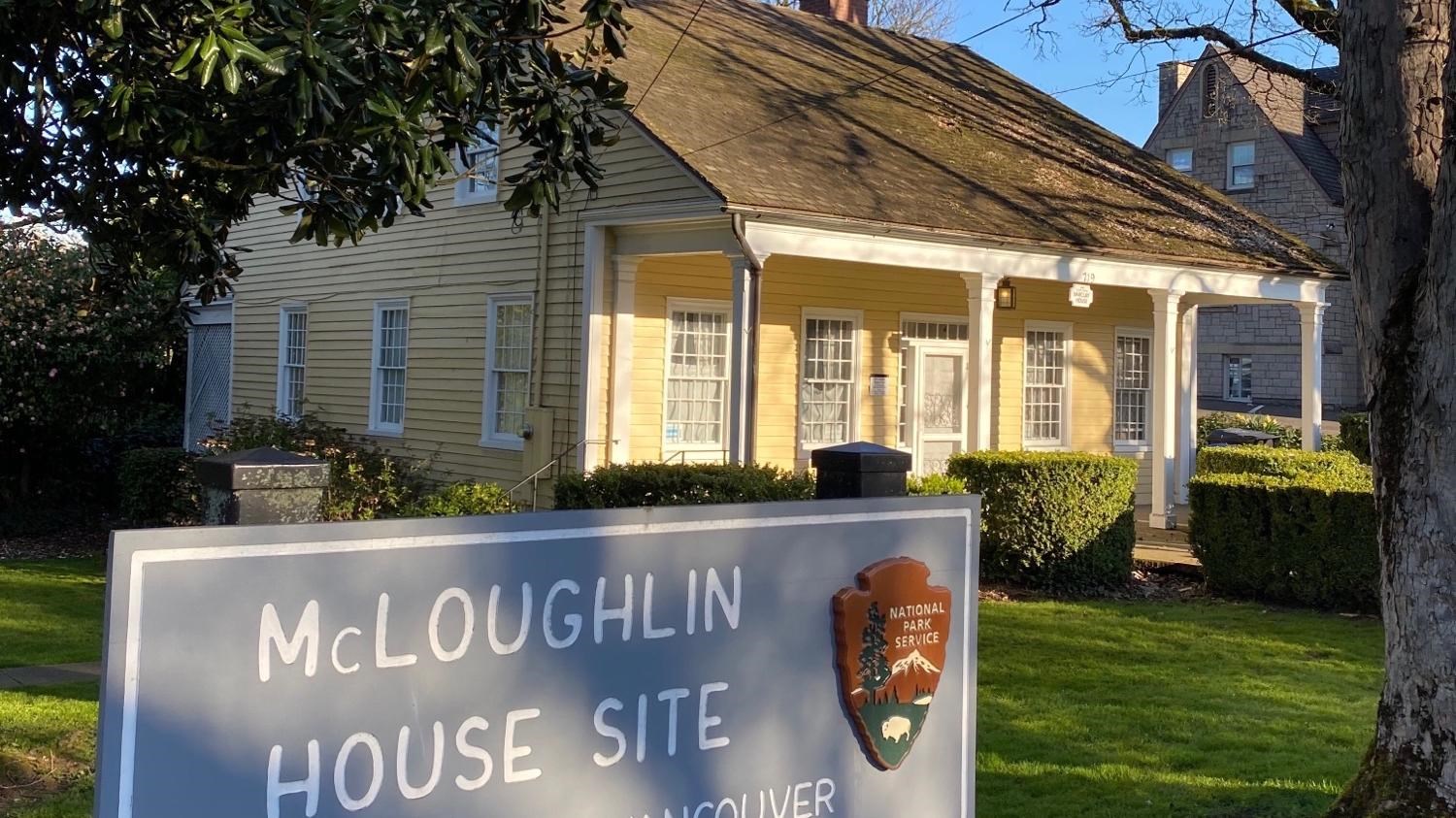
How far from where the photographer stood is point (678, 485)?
11281 mm

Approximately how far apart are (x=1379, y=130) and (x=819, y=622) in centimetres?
349

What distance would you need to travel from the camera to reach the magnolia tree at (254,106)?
5863 millimetres

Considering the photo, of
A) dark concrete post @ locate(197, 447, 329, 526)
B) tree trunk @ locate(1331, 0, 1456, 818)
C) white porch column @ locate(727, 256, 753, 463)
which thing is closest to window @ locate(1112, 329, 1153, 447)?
white porch column @ locate(727, 256, 753, 463)

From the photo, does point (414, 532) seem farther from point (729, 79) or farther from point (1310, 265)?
point (1310, 265)

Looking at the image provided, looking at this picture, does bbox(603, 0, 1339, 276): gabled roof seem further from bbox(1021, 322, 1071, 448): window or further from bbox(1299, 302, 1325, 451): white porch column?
bbox(1021, 322, 1071, 448): window

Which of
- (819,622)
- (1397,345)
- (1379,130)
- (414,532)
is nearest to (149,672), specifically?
(414,532)

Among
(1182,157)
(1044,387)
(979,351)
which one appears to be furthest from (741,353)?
(1182,157)

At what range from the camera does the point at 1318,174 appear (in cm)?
3819

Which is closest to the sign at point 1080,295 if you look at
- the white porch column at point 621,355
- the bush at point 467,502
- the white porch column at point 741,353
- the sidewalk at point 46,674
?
the white porch column at point 741,353

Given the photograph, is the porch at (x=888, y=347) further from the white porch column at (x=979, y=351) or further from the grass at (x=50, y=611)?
the grass at (x=50, y=611)

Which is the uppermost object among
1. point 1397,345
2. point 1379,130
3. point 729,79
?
point 729,79

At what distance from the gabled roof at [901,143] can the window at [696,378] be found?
216 cm

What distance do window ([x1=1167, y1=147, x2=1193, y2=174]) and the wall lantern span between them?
27.7m

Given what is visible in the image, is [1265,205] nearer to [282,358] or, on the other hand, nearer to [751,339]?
[282,358]
